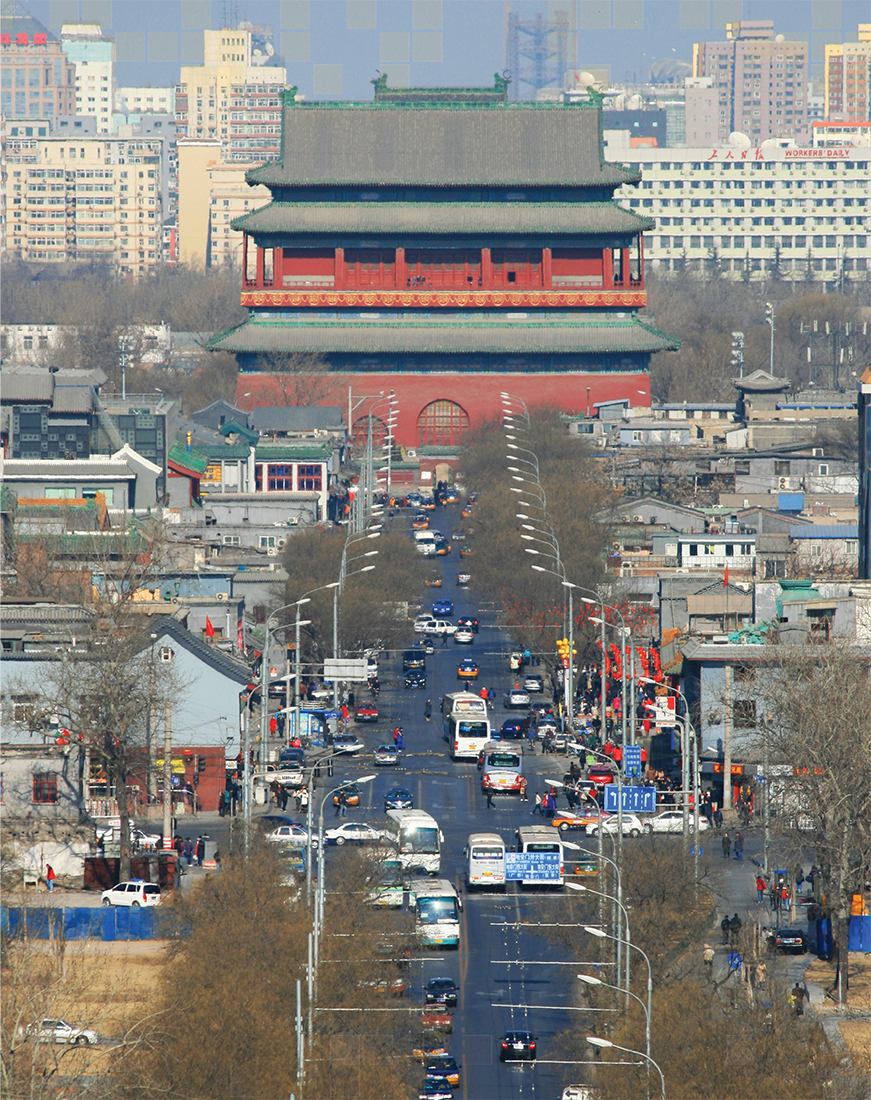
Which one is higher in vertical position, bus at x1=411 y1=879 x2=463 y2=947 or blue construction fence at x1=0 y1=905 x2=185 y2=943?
bus at x1=411 y1=879 x2=463 y2=947

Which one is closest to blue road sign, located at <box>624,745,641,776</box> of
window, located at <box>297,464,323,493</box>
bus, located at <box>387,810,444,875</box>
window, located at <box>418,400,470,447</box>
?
bus, located at <box>387,810,444,875</box>

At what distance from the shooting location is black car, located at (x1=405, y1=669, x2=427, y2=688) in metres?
88.6

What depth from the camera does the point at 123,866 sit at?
202ft

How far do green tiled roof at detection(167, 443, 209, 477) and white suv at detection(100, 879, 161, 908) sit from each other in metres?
59.4

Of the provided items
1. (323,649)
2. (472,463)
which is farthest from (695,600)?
(472,463)

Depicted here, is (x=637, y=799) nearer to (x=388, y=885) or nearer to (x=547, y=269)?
(x=388, y=885)

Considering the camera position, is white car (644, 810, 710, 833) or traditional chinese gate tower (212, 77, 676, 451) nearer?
white car (644, 810, 710, 833)

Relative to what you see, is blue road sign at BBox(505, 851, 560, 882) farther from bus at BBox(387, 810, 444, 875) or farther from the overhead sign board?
the overhead sign board

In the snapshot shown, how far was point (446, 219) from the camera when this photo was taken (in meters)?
159

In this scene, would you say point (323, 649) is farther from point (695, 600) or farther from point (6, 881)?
point (6, 881)

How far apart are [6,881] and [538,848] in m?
13.1

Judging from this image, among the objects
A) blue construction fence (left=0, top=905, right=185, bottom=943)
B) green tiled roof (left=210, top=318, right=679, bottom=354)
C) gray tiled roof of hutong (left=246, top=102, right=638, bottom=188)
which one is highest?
gray tiled roof of hutong (left=246, top=102, right=638, bottom=188)

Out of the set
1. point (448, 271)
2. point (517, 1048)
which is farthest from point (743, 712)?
point (448, 271)

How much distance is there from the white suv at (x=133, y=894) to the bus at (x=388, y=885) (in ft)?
18.8
